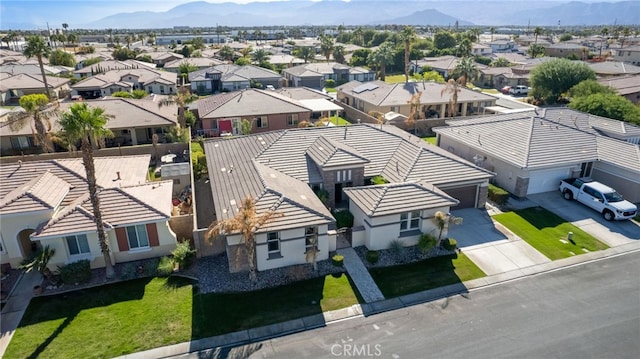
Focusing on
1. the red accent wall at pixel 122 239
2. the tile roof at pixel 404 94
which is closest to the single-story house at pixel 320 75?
the tile roof at pixel 404 94

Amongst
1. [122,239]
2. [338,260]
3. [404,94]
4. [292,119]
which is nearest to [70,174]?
[122,239]


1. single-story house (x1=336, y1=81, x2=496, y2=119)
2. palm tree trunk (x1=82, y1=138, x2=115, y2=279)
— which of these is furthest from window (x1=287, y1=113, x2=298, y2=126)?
palm tree trunk (x1=82, y1=138, x2=115, y2=279)

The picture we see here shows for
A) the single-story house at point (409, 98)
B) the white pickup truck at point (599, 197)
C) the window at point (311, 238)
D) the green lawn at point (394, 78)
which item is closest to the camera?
the window at point (311, 238)

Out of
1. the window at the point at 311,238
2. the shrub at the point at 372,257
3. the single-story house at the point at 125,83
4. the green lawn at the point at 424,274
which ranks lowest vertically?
the green lawn at the point at 424,274

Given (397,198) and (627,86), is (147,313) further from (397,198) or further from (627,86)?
(627,86)

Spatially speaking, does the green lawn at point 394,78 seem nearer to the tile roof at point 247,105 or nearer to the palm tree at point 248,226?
the tile roof at point 247,105

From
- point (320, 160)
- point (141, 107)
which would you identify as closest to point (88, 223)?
point (320, 160)

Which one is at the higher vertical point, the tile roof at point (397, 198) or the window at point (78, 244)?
→ the tile roof at point (397, 198)
